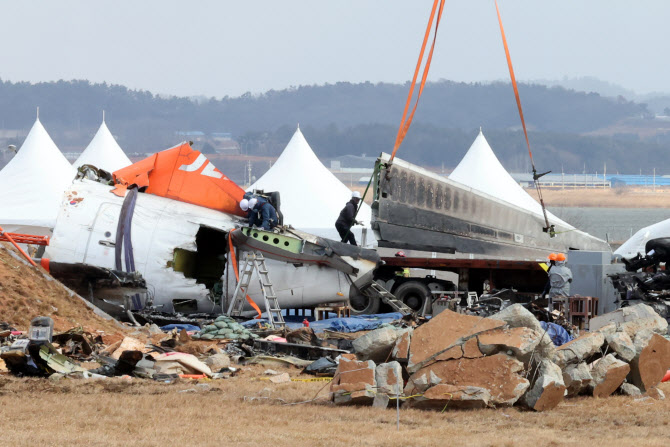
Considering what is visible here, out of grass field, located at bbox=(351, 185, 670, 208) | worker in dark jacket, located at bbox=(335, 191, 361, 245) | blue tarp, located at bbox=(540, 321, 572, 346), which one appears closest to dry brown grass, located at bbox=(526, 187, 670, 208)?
grass field, located at bbox=(351, 185, 670, 208)

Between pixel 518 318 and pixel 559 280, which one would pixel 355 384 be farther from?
pixel 559 280

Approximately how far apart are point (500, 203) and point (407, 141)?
428ft

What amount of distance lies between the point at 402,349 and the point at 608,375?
2.32 meters

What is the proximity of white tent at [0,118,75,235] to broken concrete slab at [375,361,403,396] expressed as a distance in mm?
22568

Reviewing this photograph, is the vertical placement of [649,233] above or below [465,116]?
below

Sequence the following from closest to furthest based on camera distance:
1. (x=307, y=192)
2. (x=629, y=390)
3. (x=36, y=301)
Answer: (x=629, y=390), (x=36, y=301), (x=307, y=192)

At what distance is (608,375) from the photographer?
1169cm

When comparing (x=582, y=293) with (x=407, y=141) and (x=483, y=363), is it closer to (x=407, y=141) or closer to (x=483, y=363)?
(x=483, y=363)

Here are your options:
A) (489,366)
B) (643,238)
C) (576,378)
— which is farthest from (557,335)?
(643,238)

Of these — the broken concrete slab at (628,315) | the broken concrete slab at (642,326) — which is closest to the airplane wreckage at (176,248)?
the broken concrete slab at (628,315)

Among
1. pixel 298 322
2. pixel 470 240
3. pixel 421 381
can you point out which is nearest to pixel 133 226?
pixel 298 322

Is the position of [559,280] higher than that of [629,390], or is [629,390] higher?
[559,280]

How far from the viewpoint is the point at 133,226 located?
20.7 m

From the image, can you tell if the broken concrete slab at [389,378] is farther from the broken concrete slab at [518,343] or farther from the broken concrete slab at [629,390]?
the broken concrete slab at [629,390]
